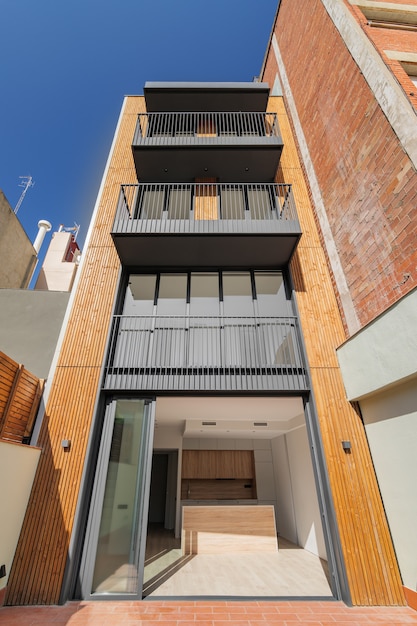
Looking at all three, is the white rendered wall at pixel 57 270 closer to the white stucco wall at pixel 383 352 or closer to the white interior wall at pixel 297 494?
the white interior wall at pixel 297 494

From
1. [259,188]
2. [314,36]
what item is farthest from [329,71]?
[259,188]

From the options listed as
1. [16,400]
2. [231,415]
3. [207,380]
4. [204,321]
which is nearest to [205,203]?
[204,321]

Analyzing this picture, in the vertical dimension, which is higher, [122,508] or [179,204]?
[179,204]

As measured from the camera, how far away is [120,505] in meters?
4.04

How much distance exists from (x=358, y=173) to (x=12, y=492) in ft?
26.5

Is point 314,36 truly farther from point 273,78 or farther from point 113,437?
point 113,437

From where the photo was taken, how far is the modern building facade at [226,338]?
3.81 meters

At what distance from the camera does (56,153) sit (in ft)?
39.2

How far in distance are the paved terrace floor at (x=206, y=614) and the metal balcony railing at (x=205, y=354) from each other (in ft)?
9.21

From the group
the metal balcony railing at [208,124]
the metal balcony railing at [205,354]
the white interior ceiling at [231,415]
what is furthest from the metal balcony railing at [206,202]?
the white interior ceiling at [231,415]

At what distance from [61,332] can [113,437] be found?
2.33m

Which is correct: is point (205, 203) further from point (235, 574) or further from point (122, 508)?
point (235, 574)

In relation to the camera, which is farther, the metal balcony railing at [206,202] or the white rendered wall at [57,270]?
the white rendered wall at [57,270]

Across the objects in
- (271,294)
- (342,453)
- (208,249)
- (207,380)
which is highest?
(208,249)
